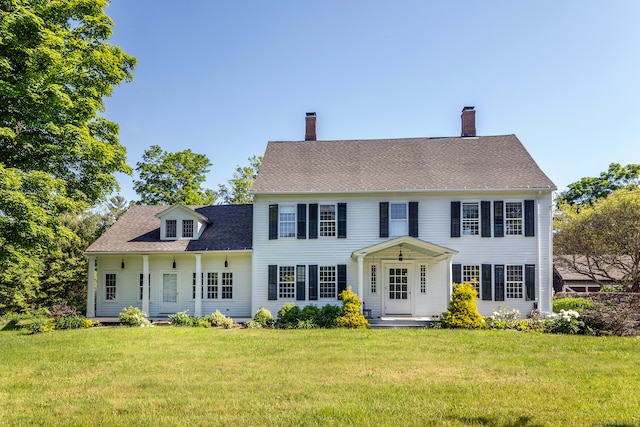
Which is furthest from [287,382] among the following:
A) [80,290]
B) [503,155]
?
[80,290]

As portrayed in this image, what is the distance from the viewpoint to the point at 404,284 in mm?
18531

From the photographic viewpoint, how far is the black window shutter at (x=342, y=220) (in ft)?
61.1

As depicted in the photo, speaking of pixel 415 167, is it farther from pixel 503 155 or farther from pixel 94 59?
pixel 94 59

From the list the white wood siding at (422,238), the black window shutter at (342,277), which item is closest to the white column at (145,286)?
the white wood siding at (422,238)

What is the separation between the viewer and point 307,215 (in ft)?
61.7

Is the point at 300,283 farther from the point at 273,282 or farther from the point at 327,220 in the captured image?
the point at 327,220

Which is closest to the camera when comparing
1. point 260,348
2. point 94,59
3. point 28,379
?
point 28,379

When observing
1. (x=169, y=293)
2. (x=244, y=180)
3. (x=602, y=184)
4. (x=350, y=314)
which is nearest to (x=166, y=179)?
(x=244, y=180)

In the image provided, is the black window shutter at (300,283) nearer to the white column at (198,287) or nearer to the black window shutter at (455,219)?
the white column at (198,287)

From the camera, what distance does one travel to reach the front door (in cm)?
1833

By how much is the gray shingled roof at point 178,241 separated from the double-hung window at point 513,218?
402 inches

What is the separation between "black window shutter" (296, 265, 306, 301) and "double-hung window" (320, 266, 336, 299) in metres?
0.71

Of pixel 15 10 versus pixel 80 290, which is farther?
pixel 80 290

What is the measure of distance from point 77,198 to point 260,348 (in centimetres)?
813
